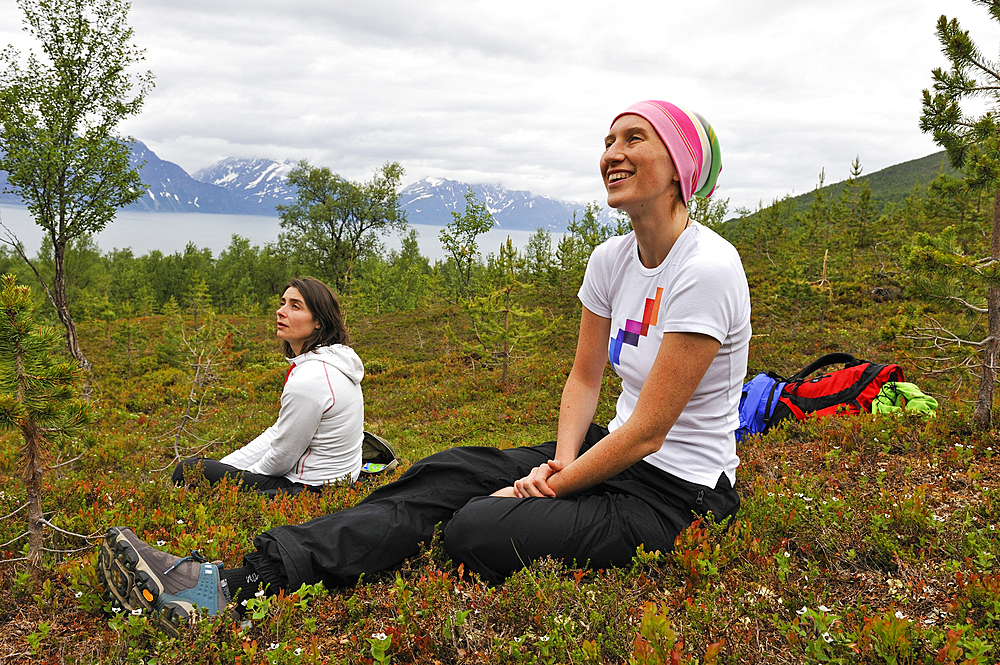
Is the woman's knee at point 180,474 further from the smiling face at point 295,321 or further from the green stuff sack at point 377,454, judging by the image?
the green stuff sack at point 377,454

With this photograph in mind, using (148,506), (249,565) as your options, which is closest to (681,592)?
(249,565)

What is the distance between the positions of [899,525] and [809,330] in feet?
51.5

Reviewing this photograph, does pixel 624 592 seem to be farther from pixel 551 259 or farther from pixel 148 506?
pixel 551 259

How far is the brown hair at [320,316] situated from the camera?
16.3 ft

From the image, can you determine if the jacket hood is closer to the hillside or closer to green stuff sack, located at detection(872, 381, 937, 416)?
green stuff sack, located at detection(872, 381, 937, 416)

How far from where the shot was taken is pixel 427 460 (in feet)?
11.2

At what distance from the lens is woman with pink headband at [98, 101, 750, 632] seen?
267cm

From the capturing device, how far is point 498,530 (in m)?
2.90

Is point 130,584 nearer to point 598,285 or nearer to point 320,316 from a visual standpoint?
point 320,316

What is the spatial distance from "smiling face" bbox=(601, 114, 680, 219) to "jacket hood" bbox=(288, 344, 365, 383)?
2796 mm

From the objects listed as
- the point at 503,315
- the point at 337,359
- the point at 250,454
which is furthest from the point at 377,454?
the point at 503,315

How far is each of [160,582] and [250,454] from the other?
284cm

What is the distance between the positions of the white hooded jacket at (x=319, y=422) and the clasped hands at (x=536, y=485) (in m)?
1.93

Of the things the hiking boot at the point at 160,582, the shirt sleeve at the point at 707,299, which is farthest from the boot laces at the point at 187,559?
the shirt sleeve at the point at 707,299
